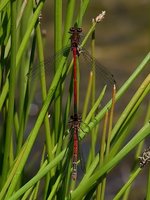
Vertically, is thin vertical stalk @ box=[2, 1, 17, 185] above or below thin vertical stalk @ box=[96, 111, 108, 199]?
above

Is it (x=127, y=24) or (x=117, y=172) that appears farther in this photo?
(x=127, y=24)

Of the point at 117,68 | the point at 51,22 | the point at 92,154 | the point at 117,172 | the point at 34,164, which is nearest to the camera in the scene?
the point at 92,154

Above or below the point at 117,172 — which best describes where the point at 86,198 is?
below

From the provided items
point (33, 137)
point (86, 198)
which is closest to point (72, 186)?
point (86, 198)

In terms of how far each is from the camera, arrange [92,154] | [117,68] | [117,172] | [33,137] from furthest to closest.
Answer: [117,68] → [117,172] → [92,154] → [33,137]

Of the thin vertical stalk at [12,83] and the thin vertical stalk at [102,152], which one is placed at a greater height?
the thin vertical stalk at [12,83]

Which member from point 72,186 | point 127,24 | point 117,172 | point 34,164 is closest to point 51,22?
point 127,24

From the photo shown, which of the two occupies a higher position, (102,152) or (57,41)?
(57,41)

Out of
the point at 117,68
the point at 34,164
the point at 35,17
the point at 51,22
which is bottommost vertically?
the point at 35,17

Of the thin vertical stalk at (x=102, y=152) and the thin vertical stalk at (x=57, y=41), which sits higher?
the thin vertical stalk at (x=57, y=41)

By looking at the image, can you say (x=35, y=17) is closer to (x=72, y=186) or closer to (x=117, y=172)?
(x=72, y=186)
